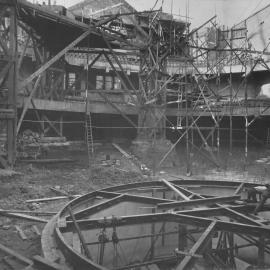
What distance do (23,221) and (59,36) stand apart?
11.1 meters

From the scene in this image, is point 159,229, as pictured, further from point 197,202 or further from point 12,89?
point 12,89

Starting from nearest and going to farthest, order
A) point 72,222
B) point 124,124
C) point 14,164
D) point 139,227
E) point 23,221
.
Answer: point 72,222 < point 23,221 < point 139,227 < point 14,164 < point 124,124

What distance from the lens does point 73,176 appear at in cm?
1427

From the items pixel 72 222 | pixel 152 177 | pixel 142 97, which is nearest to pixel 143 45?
pixel 142 97

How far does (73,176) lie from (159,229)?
5558 millimetres

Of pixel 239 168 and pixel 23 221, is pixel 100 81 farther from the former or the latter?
pixel 23 221

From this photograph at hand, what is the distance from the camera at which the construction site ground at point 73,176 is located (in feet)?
25.5

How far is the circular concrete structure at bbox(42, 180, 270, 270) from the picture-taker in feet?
17.7

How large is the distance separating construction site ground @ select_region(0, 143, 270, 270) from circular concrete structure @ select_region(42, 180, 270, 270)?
3.87 ft

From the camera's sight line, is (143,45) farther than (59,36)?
Yes

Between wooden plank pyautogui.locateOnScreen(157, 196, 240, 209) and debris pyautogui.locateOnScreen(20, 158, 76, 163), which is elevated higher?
wooden plank pyautogui.locateOnScreen(157, 196, 240, 209)

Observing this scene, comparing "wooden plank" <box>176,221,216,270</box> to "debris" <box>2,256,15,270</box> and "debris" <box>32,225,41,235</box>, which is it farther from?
"debris" <box>32,225,41,235</box>

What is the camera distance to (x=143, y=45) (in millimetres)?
18375

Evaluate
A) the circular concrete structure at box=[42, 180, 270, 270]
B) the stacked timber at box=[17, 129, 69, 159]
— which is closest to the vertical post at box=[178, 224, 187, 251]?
the circular concrete structure at box=[42, 180, 270, 270]
